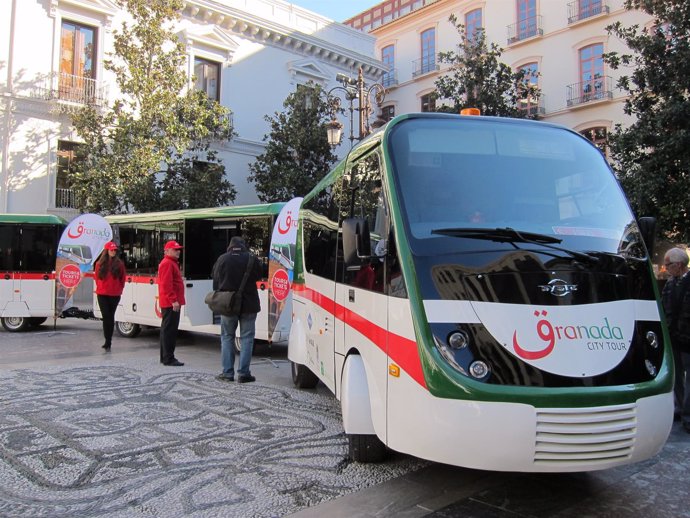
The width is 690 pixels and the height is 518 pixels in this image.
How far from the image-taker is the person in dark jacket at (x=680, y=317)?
17.3ft

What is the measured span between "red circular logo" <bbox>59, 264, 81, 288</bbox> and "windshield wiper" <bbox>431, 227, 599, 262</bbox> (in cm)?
1046

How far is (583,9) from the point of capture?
28375 millimetres

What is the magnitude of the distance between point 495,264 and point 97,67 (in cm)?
2088

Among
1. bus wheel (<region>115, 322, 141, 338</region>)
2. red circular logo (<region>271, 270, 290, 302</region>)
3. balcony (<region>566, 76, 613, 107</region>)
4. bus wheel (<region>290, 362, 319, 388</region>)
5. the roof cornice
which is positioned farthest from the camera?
balcony (<region>566, 76, 613, 107</region>)

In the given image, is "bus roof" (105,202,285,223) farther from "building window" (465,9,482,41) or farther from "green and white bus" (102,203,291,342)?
"building window" (465,9,482,41)

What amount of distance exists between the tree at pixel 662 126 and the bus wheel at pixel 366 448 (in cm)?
1105

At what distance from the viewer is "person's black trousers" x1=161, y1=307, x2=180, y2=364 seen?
826cm

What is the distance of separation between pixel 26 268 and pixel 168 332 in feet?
21.0

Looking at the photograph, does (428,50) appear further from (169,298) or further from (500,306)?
(500,306)

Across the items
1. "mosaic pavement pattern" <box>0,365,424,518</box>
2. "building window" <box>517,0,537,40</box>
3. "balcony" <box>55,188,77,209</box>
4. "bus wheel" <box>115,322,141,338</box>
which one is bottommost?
"mosaic pavement pattern" <box>0,365,424,518</box>

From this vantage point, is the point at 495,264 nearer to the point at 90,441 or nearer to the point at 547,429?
the point at 547,429

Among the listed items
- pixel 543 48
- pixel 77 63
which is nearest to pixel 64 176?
pixel 77 63

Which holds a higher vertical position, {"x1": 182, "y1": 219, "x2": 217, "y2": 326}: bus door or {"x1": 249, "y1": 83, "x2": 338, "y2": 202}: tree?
{"x1": 249, "y1": 83, "x2": 338, "y2": 202}: tree

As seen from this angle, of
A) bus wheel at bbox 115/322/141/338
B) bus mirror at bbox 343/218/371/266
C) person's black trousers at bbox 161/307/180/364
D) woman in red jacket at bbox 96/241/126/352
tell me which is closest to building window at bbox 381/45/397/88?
bus wheel at bbox 115/322/141/338
